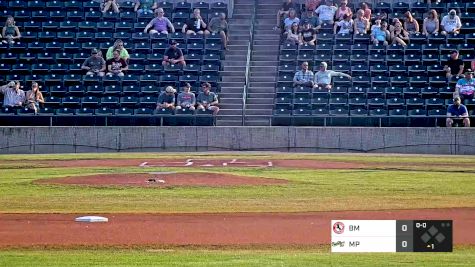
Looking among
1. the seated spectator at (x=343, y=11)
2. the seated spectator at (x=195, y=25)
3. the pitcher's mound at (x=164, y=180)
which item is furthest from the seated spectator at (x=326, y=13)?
the pitcher's mound at (x=164, y=180)

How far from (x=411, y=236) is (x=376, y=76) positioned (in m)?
→ 24.8

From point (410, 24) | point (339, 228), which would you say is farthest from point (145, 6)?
point (339, 228)

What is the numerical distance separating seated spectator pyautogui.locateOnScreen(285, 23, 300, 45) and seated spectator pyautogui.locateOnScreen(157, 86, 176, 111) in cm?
513

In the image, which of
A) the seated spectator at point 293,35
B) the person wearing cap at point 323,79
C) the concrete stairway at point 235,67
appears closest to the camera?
the person wearing cap at point 323,79

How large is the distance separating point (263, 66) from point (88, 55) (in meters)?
5.71

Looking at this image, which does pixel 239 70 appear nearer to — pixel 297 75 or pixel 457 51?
pixel 297 75

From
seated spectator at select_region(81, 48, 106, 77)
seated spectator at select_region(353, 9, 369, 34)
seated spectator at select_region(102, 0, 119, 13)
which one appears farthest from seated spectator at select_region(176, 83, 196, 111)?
seated spectator at select_region(353, 9, 369, 34)

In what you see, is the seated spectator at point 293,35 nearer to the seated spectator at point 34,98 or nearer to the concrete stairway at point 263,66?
the concrete stairway at point 263,66

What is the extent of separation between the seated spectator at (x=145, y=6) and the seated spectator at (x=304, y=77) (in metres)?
6.26

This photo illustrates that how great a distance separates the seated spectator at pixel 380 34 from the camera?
40.1m

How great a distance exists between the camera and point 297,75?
128ft

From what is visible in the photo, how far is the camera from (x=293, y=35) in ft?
134

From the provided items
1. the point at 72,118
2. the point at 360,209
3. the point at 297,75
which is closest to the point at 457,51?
the point at 297,75
